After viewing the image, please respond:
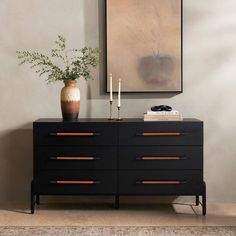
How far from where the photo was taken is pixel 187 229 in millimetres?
3314

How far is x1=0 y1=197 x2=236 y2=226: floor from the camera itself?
137 inches

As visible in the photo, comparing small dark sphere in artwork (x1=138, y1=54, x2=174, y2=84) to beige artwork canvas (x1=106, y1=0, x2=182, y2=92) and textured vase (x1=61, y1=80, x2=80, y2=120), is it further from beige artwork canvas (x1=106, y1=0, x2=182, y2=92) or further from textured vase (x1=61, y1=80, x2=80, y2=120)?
textured vase (x1=61, y1=80, x2=80, y2=120)

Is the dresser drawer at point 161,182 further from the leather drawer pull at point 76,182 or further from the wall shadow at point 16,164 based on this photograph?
the wall shadow at point 16,164

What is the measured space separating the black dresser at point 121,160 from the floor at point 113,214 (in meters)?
0.17

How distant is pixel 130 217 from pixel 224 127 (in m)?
1.08

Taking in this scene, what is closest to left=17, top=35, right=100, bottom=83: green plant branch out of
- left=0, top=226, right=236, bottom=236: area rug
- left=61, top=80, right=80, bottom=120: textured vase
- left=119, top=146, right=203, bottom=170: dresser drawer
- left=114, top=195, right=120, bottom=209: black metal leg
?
left=61, top=80, right=80, bottom=120: textured vase

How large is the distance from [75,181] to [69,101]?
590 millimetres

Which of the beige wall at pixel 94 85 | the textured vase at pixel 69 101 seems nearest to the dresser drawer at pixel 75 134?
the textured vase at pixel 69 101

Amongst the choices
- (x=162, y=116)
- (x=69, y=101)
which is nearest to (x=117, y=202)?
(x=162, y=116)

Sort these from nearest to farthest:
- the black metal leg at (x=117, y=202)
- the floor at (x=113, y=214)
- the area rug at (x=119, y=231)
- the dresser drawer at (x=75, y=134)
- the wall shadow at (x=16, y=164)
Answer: the area rug at (x=119, y=231) → the floor at (x=113, y=214) → the dresser drawer at (x=75, y=134) → the black metal leg at (x=117, y=202) → the wall shadow at (x=16, y=164)

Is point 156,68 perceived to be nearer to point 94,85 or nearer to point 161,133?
point 94,85

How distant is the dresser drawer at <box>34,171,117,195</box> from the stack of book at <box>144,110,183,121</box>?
0.48 metres

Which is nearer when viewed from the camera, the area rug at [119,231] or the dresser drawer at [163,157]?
the area rug at [119,231]

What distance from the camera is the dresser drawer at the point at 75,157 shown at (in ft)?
12.0
